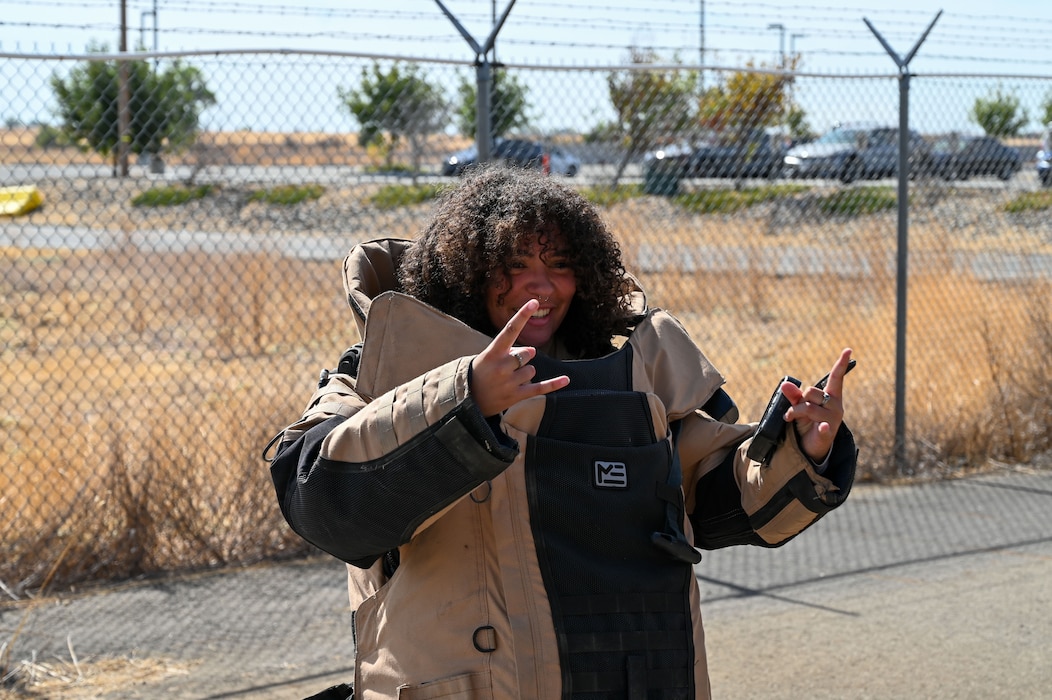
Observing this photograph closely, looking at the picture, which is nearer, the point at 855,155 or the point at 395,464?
the point at 395,464

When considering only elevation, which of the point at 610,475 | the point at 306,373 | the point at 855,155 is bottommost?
the point at 306,373

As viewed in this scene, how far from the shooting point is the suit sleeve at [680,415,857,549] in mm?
2146

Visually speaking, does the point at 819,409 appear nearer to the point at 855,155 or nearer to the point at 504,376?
the point at 504,376

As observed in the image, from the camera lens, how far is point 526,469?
1953 mm

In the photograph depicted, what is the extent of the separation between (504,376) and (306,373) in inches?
295

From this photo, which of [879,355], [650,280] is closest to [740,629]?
[650,280]

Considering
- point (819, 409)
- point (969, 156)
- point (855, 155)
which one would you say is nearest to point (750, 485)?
point (819, 409)

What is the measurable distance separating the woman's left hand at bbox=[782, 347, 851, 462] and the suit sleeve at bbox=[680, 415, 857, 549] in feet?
0.11

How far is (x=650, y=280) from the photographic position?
7.51 meters

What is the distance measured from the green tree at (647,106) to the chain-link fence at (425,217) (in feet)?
A: 0.05

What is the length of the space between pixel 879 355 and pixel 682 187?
7.87ft

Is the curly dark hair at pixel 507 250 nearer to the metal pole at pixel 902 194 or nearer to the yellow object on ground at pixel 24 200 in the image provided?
the metal pole at pixel 902 194

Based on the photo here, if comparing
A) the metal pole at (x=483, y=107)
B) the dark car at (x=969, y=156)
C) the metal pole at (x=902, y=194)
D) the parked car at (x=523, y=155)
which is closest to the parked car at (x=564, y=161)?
the parked car at (x=523, y=155)

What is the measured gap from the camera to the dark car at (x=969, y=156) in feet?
23.1
